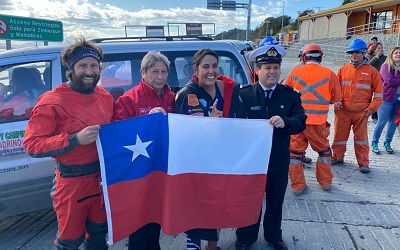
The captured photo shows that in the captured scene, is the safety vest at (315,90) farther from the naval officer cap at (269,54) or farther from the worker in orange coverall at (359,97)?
the naval officer cap at (269,54)

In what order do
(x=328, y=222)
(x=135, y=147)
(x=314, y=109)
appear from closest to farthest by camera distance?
(x=135, y=147) → (x=328, y=222) → (x=314, y=109)

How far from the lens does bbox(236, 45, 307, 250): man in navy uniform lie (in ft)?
8.98

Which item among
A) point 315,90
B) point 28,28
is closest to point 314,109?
point 315,90

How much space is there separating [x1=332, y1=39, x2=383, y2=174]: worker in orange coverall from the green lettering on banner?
17.6ft

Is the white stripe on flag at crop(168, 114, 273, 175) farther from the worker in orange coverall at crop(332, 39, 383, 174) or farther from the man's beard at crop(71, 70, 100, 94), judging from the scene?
the worker in orange coverall at crop(332, 39, 383, 174)

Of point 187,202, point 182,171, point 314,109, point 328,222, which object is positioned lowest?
point 328,222

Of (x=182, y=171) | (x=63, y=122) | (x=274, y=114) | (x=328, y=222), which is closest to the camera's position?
(x=63, y=122)

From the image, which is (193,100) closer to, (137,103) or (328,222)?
(137,103)

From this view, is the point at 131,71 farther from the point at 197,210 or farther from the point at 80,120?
the point at 197,210

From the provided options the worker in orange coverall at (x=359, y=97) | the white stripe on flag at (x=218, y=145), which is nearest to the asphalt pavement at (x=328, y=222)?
the worker in orange coverall at (x=359, y=97)

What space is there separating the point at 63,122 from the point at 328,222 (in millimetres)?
3041

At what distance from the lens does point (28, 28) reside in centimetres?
522

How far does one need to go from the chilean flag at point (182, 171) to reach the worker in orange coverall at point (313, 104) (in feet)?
5.74

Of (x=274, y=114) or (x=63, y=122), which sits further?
(x=274, y=114)
